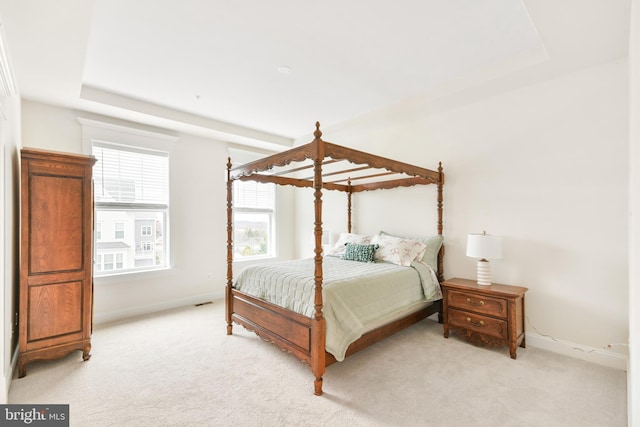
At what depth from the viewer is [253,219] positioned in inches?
214

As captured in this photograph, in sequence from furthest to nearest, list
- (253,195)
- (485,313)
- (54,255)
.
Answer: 1. (253,195)
2. (485,313)
3. (54,255)

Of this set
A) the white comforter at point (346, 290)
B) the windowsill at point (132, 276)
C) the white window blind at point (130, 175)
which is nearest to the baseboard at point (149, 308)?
the windowsill at point (132, 276)

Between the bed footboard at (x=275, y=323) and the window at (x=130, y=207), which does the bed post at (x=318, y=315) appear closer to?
the bed footboard at (x=275, y=323)

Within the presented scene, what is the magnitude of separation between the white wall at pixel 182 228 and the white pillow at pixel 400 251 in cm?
262

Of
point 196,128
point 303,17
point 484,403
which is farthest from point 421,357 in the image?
point 196,128

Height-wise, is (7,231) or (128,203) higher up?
(128,203)

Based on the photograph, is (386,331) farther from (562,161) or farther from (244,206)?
(244,206)

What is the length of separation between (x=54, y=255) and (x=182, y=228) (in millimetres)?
1910

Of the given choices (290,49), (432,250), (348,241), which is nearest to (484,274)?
(432,250)

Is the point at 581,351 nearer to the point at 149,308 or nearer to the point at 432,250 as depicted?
the point at 432,250

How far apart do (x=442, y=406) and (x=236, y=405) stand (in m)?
1.43

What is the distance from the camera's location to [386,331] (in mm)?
2934

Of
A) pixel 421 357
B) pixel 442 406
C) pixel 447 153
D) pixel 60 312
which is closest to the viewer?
pixel 442 406

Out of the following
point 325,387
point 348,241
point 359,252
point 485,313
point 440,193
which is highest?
point 440,193
